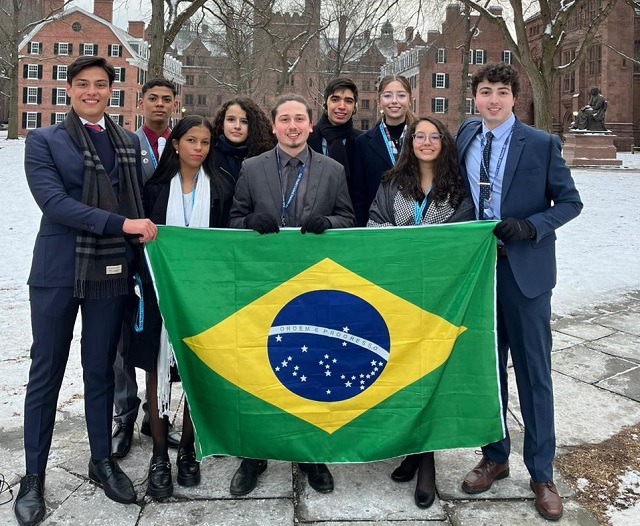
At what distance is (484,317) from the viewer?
3.37 metres

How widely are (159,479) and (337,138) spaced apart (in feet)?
8.47

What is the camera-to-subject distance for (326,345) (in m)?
3.38

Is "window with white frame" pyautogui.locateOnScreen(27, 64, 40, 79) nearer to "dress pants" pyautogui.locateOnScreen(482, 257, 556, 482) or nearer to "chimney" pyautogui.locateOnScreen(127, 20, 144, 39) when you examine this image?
"chimney" pyautogui.locateOnScreen(127, 20, 144, 39)

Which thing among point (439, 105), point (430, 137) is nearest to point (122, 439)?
point (430, 137)

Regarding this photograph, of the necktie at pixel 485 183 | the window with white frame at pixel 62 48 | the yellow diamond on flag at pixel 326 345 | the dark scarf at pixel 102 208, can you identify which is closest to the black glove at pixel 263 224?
the yellow diamond on flag at pixel 326 345

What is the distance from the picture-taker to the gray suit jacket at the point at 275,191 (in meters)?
3.52

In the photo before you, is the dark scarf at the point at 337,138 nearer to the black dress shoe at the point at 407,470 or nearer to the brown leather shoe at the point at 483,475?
the black dress shoe at the point at 407,470

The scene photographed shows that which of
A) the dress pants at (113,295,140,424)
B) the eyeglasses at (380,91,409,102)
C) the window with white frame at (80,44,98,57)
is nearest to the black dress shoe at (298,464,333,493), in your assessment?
the dress pants at (113,295,140,424)

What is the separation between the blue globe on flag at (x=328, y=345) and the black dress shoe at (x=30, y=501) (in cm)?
135

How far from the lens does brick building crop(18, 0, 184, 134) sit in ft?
173

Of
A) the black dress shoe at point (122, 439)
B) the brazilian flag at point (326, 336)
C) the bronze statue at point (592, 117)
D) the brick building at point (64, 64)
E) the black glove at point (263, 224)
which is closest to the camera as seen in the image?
the black glove at point (263, 224)

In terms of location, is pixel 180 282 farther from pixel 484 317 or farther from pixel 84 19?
pixel 84 19

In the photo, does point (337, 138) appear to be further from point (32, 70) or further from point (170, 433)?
point (32, 70)

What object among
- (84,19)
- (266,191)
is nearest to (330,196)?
(266,191)
